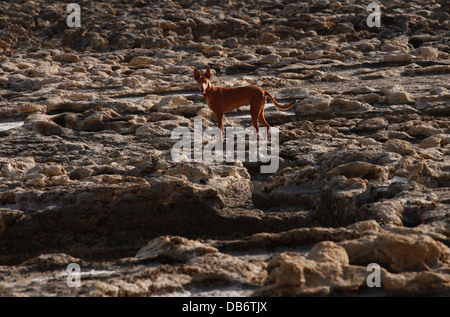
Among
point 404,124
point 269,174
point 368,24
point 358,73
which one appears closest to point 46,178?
point 269,174

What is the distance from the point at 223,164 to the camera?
7434 mm

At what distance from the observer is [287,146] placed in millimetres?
8273

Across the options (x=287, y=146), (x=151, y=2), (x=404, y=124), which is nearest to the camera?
(x=287, y=146)

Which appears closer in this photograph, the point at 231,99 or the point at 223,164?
the point at 223,164

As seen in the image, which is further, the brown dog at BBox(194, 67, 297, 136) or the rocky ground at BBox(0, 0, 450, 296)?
the brown dog at BBox(194, 67, 297, 136)

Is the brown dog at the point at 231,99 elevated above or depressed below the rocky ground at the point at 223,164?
above

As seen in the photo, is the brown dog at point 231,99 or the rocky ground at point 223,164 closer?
the rocky ground at point 223,164

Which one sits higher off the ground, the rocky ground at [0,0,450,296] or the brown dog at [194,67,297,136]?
the brown dog at [194,67,297,136]

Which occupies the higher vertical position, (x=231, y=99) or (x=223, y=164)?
(x=231, y=99)

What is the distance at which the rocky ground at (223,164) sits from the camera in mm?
4680

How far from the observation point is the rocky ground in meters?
4.68
